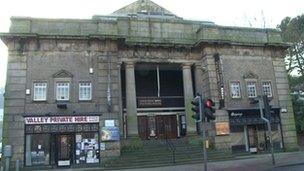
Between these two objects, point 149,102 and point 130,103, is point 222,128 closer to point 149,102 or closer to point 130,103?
point 149,102

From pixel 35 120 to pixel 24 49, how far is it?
4507 mm

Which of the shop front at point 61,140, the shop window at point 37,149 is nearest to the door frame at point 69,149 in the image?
the shop front at point 61,140

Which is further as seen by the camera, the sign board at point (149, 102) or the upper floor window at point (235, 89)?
the sign board at point (149, 102)

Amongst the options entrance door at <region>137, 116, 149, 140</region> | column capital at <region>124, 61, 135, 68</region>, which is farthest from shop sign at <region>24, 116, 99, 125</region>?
entrance door at <region>137, 116, 149, 140</region>

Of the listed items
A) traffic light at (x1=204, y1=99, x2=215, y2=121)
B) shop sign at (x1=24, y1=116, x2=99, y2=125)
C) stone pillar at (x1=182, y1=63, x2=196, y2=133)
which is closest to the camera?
traffic light at (x1=204, y1=99, x2=215, y2=121)

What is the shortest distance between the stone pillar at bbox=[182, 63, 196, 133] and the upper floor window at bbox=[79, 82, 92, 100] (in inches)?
275

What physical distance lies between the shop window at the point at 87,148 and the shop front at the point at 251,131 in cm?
923

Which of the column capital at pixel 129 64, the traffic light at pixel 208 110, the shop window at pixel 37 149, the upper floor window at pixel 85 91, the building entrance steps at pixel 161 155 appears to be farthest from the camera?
the column capital at pixel 129 64

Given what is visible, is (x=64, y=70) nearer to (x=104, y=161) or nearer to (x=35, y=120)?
(x=35, y=120)

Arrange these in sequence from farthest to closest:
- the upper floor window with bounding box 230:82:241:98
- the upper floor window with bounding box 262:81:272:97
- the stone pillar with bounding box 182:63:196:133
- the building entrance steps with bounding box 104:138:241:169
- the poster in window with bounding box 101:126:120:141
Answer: the upper floor window with bounding box 262:81:272:97
the upper floor window with bounding box 230:82:241:98
the stone pillar with bounding box 182:63:196:133
the poster in window with bounding box 101:126:120:141
the building entrance steps with bounding box 104:138:241:169

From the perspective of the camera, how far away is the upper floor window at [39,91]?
21.0 m

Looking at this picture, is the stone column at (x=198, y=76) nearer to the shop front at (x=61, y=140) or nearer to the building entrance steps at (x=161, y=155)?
the building entrance steps at (x=161, y=155)

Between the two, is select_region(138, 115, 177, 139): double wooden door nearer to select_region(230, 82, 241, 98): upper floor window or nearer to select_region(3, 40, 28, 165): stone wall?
select_region(230, 82, 241, 98): upper floor window

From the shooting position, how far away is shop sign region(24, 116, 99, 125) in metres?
20.5
